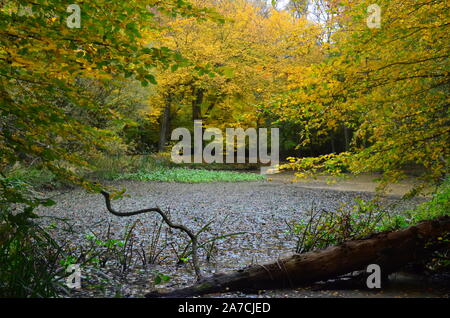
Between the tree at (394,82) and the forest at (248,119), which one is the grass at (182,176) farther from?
the tree at (394,82)

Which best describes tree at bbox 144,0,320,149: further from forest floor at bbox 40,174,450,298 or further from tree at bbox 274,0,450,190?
tree at bbox 274,0,450,190

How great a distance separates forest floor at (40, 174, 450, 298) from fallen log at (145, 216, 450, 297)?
12 centimetres

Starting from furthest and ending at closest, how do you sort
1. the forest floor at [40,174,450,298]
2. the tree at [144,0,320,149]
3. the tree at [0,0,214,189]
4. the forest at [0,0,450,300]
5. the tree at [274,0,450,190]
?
the tree at [144,0,320,149] < the forest floor at [40,174,450,298] < the tree at [274,0,450,190] < the forest at [0,0,450,300] < the tree at [0,0,214,189]

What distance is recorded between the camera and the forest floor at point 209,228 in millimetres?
3709

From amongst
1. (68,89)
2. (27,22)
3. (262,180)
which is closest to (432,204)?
(68,89)

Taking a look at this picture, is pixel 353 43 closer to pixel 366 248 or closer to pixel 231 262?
pixel 366 248

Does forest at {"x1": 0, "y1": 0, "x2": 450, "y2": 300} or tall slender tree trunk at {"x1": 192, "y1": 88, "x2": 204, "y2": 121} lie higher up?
tall slender tree trunk at {"x1": 192, "y1": 88, "x2": 204, "y2": 121}

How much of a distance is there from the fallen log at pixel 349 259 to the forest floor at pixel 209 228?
0.12 meters

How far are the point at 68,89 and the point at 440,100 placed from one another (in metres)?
3.07

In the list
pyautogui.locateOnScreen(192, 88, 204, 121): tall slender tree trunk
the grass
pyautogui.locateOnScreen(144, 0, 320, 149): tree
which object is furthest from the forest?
pyautogui.locateOnScreen(192, 88, 204, 121): tall slender tree trunk

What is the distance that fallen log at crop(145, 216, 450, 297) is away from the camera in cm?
353

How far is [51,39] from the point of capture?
2346mm

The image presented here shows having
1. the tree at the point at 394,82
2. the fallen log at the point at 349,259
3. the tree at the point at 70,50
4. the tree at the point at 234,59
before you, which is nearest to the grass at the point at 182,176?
the tree at the point at 234,59

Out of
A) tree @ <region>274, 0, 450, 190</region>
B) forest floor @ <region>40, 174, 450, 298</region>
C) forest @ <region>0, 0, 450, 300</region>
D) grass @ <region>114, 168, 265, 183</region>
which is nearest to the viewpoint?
forest @ <region>0, 0, 450, 300</region>
